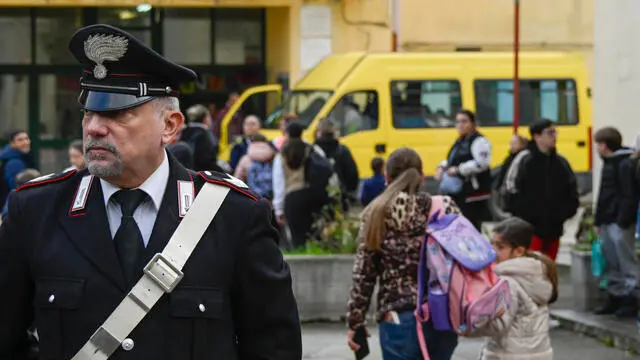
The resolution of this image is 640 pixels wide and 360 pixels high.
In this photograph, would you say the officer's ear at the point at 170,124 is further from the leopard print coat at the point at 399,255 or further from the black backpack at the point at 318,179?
the black backpack at the point at 318,179

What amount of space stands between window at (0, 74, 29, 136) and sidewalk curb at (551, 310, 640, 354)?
18.6 m

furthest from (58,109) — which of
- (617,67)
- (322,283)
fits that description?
(322,283)

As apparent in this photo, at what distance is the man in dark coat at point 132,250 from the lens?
3.68 metres

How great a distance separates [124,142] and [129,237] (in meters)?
0.24

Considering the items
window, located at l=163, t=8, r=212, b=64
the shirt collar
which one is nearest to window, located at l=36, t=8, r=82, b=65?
window, located at l=163, t=8, r=212, b=64

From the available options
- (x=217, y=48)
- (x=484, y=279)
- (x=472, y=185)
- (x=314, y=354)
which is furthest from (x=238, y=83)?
(x=484, y=279)

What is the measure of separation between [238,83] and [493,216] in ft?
31.5

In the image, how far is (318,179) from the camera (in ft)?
46.1

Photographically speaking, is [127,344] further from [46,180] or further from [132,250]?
[46,180]

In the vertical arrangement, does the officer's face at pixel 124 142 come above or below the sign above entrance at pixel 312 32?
below

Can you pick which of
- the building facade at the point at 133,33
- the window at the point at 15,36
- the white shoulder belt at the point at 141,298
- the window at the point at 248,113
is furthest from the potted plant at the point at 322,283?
the window at the point at 15,36

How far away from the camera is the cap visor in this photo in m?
3.75

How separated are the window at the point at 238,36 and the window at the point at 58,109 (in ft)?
9.79

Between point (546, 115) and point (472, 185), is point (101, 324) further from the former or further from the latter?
point (546, 115)
